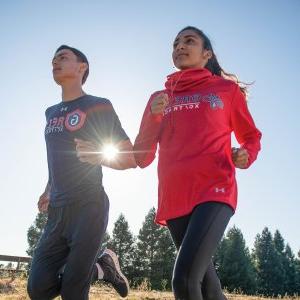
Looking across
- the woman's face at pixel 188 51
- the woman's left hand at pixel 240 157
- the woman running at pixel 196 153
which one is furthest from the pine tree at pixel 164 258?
the woman's left hand at pixel 240 157

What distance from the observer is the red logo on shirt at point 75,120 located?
492 cm

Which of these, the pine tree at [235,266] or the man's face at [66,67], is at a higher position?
the man's face at [66,67]

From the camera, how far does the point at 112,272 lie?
5410 millimetres

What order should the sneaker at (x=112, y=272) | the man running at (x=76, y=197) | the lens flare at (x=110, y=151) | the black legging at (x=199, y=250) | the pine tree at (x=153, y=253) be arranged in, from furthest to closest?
the pine tree at (x=153, y=253)
the sneaker at (x=112, y=272)
the lens flare at (x=110, y=151)
the man running at (x=76, y=197)
the black legging at (x=199, y=250)

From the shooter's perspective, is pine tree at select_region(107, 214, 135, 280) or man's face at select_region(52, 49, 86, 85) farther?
pine tree at select_region(107, 214, 135, 280)

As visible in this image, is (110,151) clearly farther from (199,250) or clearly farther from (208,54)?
(199,250)

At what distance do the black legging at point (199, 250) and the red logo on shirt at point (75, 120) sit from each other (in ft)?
6.13

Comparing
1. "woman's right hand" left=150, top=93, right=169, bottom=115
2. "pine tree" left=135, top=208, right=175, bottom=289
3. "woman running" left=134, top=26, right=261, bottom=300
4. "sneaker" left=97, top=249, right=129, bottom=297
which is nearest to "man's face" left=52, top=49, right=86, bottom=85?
"woman running" left=134, top=26, right=261, bottom=300

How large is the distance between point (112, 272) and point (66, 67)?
2732mm

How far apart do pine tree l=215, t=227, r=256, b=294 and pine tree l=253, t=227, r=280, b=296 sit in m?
7.65

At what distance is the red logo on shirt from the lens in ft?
16.1

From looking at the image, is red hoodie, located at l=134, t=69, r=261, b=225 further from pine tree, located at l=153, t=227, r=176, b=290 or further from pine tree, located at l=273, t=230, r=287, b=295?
pine tree, located at l=273, t=230, r=287, b=295

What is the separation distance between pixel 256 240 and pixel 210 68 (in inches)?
3092

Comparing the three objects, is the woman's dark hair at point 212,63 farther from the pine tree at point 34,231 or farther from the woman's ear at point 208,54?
the pine tree at point 34,231
